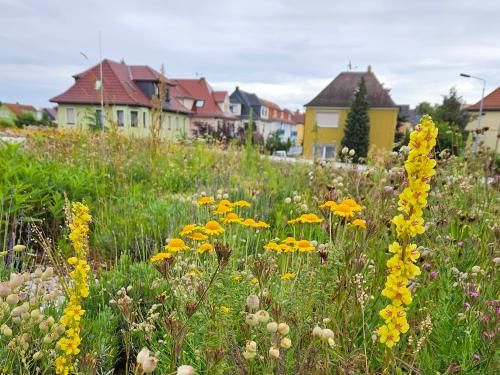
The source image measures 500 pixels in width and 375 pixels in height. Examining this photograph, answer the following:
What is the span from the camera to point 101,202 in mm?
4109

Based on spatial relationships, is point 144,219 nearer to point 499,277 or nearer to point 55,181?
point 55,181

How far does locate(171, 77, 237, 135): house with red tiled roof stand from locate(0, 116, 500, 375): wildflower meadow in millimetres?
36480

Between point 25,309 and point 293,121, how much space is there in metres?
72.9

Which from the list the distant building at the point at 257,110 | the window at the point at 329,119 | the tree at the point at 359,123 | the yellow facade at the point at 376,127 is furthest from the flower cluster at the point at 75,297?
the distant building at the point at 257,110

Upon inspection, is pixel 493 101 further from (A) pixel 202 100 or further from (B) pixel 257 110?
(B) pixel 257 110

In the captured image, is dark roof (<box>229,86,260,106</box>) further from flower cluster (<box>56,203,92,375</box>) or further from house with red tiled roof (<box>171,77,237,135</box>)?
flower cluster (<box>56,203,92,375</box>)

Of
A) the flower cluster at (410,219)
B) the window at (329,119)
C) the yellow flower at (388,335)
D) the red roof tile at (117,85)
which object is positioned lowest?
the yellow flower at (388,335)

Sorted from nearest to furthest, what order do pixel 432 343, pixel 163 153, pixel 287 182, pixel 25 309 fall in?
1. pixel 25 309
2. pixel 432 343
3. pixel 287 182
4. pixel 163 153

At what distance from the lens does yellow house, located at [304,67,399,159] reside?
30922 millimetres

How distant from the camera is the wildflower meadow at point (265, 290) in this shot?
125cm

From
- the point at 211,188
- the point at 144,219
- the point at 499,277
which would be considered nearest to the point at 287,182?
the point at 211,188

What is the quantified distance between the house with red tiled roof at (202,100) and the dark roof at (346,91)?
11769 millimetres

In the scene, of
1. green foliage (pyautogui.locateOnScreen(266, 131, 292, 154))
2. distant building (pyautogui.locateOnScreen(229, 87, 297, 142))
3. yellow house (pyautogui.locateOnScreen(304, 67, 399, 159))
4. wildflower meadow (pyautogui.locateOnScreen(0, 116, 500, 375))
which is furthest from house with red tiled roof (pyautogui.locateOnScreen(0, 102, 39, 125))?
wildflower meadow (pyautogui.locateOnScreen(0, 116, 500, 375))

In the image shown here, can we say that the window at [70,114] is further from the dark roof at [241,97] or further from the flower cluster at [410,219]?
the flower cluster at [410,219]
